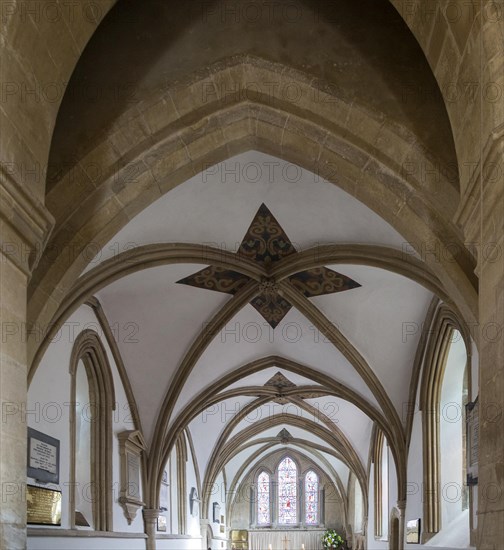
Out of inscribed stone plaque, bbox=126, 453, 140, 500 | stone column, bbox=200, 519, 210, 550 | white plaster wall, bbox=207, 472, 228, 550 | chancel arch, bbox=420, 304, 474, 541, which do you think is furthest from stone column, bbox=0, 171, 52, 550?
white plaster wall, bbox=207, 472, 228, 550

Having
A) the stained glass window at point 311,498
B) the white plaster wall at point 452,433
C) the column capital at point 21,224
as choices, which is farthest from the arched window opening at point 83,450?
the stained glass window at point 311,498

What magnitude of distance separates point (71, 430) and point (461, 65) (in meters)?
6.61

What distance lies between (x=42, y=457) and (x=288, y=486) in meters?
17.7

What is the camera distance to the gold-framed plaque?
766 centimetres

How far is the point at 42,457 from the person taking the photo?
26.6 ft

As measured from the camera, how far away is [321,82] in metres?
5.66

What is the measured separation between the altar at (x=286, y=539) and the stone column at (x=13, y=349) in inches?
843

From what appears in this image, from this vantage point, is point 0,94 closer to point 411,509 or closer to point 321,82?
point 321,82

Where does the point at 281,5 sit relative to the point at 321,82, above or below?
above

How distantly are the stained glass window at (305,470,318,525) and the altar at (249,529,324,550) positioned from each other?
41cm

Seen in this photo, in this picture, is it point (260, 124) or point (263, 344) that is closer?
point (260, 124)

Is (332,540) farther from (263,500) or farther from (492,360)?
(492,360)

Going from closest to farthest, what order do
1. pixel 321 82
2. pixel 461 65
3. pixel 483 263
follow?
pixel 483 263, pixel 461 65, pixel 321 82

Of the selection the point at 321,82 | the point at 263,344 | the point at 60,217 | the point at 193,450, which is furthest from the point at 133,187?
the point at 193,450
